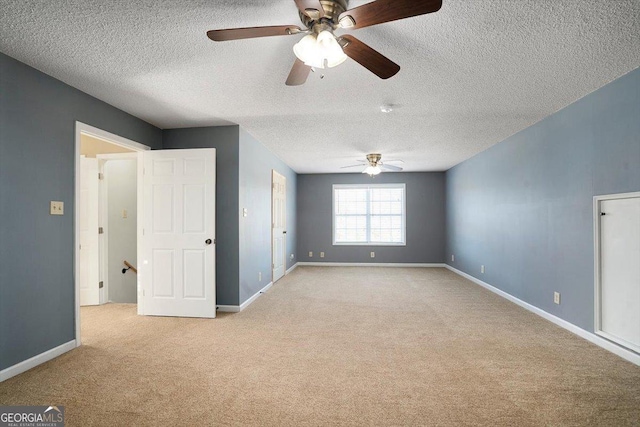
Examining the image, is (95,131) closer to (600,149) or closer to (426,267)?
(600,149)

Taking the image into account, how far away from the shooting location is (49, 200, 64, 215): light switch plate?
2.80m

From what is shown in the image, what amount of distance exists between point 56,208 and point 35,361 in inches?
50.2

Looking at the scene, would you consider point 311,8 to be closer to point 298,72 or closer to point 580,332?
point 298,72

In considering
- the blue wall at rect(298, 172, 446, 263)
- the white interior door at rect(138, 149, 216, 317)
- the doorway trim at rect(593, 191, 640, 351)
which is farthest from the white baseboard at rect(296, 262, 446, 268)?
the doorway trim at rect(593, 191, 640, 351)

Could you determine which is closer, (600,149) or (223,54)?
(223,54)

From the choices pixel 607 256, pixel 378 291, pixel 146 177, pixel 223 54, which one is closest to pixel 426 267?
pixel 378 291

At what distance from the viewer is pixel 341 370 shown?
2562 millimetres

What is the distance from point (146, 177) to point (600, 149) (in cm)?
501

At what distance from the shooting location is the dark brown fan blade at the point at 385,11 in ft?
4.75

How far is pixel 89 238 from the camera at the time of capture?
473 centimetres

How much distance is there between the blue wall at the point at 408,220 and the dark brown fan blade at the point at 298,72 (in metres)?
6.26

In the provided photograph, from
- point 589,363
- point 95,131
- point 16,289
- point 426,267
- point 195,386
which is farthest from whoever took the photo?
point 426,267

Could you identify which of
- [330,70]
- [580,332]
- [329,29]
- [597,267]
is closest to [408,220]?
[580,332]
